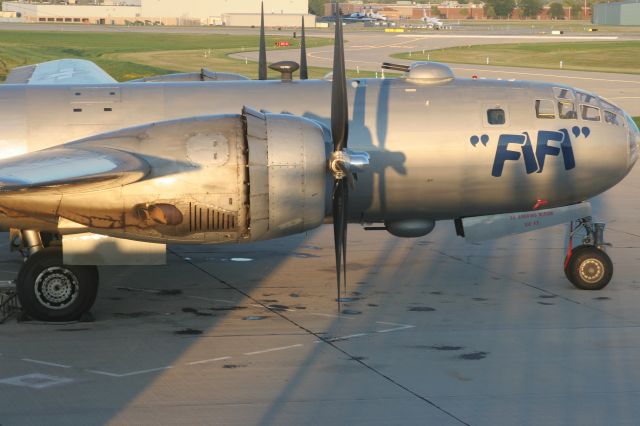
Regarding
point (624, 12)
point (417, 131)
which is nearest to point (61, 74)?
point (417, 131)

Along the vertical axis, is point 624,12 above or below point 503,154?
above

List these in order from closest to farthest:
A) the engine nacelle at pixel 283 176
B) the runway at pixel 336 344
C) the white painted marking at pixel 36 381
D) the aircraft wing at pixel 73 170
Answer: the runway at pixel 336 344
the white painted marking at pixel 36 381
the aircraft wing at pixel 73 170
the engine nacelle at pixel 283 176

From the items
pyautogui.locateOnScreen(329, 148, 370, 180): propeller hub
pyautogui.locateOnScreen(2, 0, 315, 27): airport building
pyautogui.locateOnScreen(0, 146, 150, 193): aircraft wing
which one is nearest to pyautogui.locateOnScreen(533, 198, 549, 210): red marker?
pyautogui.locateOnScreen(329, 148, 370, 180): propeller hub

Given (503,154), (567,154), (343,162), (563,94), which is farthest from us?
(563,94)

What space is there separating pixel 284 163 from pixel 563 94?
7474mm

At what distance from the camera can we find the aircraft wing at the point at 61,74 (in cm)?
2770

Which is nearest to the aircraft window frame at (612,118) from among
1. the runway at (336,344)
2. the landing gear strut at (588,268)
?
the landing gear strut at (588,268)

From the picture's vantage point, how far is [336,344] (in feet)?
56.4

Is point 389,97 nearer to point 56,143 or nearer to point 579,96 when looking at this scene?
point 579,96

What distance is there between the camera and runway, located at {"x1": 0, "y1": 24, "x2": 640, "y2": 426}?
14094 millimetres

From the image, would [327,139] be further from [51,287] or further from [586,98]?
[586,98]

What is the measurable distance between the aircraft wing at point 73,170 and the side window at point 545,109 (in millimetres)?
8777

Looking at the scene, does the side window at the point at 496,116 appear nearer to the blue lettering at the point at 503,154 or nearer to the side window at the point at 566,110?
the blue lettering at the point at 503,154

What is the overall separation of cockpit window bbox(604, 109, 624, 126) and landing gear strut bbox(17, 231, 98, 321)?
1135cm
